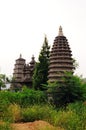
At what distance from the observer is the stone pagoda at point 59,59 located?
3869cm

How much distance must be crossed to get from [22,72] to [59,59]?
23.3m

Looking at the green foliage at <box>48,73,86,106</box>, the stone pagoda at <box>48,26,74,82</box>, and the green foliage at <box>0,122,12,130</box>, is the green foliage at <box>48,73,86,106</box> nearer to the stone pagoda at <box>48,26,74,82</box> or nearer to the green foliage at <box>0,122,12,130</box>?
the stone pagoda at <box>48,26,74,82</box>

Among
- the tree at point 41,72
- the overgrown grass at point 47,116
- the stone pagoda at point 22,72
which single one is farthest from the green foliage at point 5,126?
the stone pagoda at point 22,72

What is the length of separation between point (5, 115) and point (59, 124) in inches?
138

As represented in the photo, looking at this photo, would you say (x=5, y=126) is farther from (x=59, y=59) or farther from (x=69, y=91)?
(x=59, y=59)

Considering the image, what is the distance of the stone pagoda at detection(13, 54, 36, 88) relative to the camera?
57447mm

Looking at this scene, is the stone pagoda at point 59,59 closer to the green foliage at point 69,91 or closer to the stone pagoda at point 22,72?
the green foliage at point 69,91

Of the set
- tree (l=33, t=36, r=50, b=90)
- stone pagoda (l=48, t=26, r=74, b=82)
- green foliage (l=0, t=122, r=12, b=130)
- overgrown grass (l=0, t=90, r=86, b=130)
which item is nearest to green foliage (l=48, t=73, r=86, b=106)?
stone pagoda (l=48, t=26, r=74, b=82)

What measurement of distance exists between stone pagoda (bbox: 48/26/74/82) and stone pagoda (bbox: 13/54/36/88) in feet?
53.3

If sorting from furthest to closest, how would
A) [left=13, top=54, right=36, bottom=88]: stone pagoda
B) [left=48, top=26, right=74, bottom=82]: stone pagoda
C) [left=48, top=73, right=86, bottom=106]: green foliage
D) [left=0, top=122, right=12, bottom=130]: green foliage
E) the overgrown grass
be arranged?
[left=13, top=54, right=36, bottom=88]: stone pagoda
[left=48, top=26, right=74, bottom=82]: stone pagoda
[left=48, top=73, right=86, bottom=106]: green foliage
the overgrown grass
[left=0, top=122, right=12, bottom=130]: green foliage

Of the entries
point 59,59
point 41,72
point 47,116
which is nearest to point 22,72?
point 41,72

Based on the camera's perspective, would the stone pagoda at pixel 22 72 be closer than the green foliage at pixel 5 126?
No

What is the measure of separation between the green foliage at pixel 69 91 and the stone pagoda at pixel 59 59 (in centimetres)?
700

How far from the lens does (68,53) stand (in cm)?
4000
